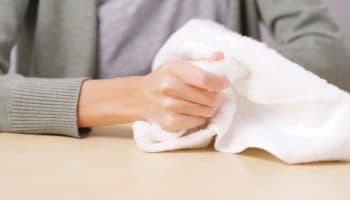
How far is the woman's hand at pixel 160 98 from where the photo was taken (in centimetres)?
61

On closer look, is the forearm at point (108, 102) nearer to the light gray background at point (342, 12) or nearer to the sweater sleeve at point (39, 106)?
the sweater sleeve at point (39, 106)

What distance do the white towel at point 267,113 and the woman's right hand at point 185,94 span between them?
0.01 metres

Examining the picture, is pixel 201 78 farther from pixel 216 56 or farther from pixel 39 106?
pixel 39 106


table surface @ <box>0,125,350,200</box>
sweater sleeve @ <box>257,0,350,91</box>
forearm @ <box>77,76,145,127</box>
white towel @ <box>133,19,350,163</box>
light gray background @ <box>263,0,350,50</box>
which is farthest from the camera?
light gray background @ <box>263,0,350,50</box>

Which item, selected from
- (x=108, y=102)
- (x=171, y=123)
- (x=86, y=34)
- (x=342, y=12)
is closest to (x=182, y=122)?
(x=171, y=123)

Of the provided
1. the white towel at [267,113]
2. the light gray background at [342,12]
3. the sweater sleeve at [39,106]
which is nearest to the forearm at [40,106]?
the sweater sleeve at [39,106]

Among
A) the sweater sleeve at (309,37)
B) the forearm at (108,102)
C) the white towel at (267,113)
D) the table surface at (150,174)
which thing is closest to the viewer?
the table surface at (150,174)

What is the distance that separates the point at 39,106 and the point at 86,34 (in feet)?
0.87

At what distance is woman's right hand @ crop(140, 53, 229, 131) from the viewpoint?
60 centimetres

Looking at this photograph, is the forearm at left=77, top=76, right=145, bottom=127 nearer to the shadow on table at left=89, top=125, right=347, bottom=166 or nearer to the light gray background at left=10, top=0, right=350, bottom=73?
the shadow on table at left=89, top=125, right=347, bottom=166

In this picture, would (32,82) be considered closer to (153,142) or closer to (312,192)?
(153,142)

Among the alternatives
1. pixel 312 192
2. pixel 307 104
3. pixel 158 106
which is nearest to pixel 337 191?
pixel 312 192

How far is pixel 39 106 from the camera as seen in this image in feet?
2.34

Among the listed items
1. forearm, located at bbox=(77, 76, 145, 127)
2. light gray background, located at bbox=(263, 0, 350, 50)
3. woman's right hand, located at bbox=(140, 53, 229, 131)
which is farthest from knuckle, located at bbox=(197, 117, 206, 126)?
light gray background, located at bbox=(263, 0, 350, 50)
